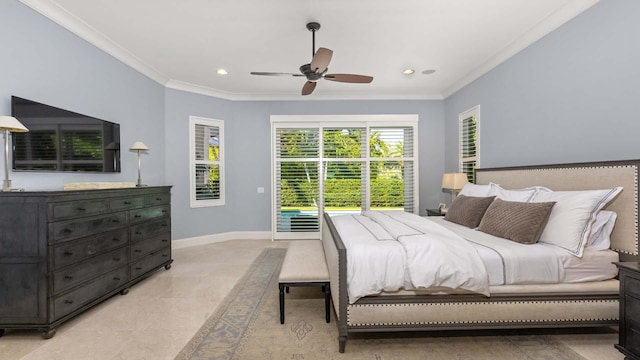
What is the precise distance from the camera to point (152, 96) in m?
4.54

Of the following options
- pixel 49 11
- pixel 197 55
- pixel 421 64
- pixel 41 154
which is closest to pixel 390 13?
pixel 421 64

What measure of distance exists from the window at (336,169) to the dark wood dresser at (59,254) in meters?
2.98

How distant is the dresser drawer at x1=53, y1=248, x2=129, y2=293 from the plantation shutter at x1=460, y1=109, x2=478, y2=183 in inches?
197

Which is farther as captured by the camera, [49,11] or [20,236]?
[49,11]

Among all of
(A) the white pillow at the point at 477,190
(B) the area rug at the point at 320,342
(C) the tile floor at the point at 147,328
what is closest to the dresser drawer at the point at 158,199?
(C) the tile floor at the point at 147,328

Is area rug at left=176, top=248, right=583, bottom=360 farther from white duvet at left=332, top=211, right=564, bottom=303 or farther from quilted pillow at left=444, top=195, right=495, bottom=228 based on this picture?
quilted pillow at left=444, top=195, right=495, bottom=228

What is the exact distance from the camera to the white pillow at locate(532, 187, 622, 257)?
2166 millimetres

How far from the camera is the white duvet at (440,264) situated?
2.00 m

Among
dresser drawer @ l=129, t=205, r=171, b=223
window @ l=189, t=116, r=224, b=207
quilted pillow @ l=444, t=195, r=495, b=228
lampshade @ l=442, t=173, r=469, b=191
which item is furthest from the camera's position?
window @ l=189, t=116, r=224, b=207

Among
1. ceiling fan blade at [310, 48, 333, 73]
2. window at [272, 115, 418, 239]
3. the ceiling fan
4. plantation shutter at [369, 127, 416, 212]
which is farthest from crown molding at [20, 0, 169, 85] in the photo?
plantation shutter at [369, 127, 416, 212]

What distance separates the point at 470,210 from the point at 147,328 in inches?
139

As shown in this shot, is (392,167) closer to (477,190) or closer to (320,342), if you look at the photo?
(477,190)

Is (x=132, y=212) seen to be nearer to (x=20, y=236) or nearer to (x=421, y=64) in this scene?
(x=20, y=236)

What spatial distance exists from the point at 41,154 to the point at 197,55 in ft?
7.10
